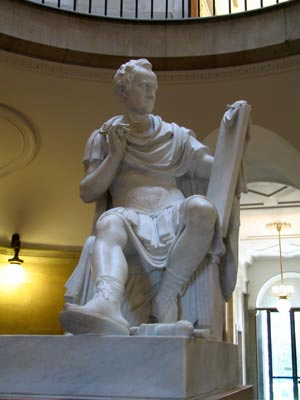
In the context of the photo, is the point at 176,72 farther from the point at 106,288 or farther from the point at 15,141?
the point at 106,288

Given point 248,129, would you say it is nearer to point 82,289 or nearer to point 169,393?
point 82,289

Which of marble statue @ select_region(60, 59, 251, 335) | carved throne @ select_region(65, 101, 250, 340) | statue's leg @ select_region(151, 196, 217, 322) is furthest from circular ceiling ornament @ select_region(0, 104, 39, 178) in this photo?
statue's leg @ select_region(151, 196, 217, 322)

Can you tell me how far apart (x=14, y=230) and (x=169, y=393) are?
5.61 metres

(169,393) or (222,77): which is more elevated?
(222,77)

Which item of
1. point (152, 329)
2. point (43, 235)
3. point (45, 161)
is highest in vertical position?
point (45, 161)

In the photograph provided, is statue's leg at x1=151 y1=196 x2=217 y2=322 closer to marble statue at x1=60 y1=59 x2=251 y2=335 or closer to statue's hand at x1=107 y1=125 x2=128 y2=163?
marble statue at x1=60 y1=59 x2=251 y2=335

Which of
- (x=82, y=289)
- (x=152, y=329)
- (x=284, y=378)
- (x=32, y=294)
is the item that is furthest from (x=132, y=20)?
(x=284, y=378)

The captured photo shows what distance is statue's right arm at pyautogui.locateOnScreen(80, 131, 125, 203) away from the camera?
10.0ft

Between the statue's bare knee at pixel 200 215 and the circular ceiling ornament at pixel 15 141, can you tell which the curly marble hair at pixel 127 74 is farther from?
the circular ceiling ornament at pixel 15 141

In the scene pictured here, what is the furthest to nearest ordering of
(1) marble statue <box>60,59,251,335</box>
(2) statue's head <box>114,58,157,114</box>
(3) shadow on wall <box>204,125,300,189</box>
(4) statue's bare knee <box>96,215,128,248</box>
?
(3) shadow on wall <box>204,125,300,189</box> → (2) statue's head <box>114,58,157,114</box> → (4) statue's bare knee <box>96,215,128,248</box> → (1) marble statue <box>60,59,251,335</box>

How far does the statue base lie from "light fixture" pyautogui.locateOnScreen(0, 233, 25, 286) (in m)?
5.05

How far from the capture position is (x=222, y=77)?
256 inches

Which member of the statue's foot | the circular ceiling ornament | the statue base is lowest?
the statue base

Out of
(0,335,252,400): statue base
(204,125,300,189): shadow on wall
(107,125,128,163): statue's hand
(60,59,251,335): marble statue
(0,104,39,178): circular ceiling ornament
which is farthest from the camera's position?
(204,125,300,189): shadow on wall
